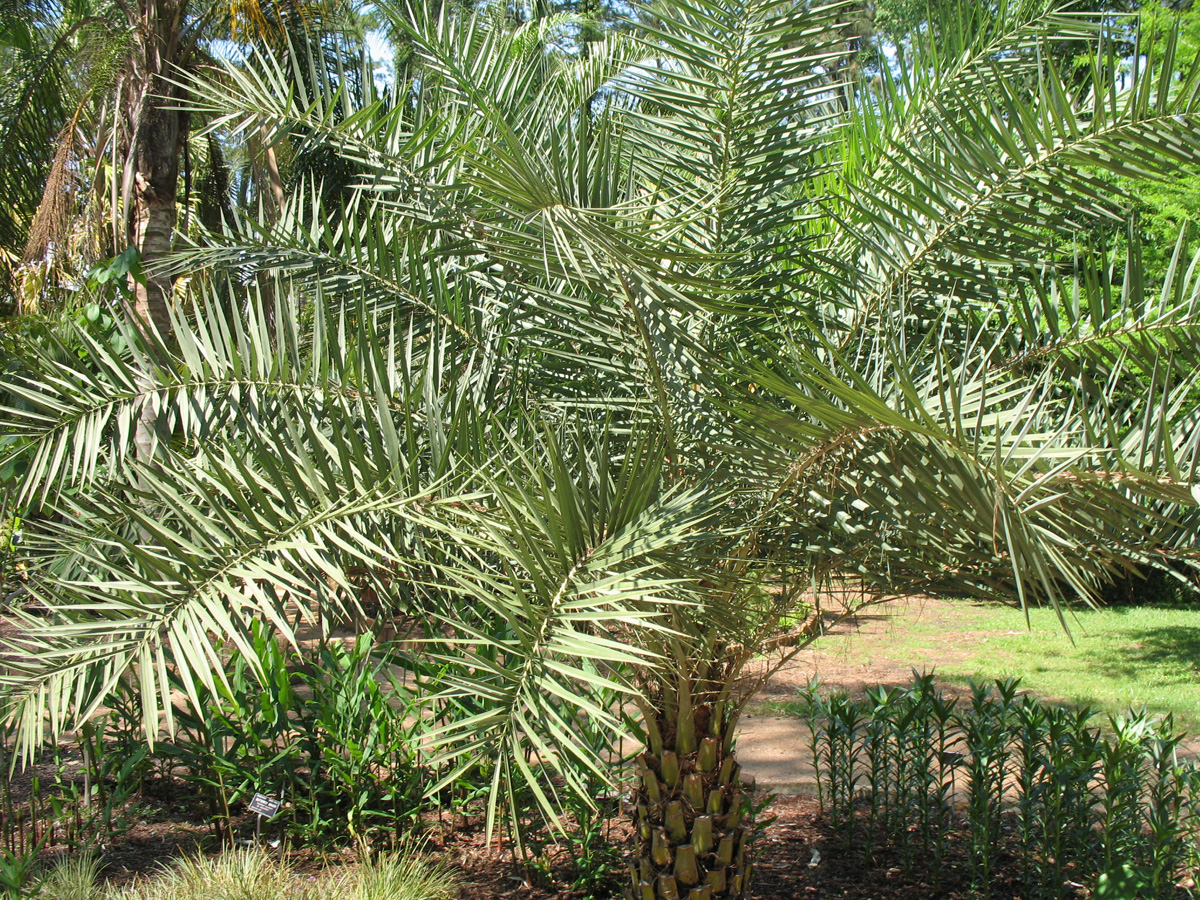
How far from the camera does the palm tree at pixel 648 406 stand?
5.18ft

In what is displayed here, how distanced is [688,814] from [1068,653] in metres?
6.38

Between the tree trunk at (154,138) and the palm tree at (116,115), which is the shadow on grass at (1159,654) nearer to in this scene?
the palm tree at (116,115)

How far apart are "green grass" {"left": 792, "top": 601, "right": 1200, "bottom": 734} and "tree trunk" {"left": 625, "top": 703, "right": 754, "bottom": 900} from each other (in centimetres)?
353

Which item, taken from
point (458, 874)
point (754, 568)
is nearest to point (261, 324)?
point (754, 568)

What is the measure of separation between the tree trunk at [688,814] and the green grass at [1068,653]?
11.6 feet

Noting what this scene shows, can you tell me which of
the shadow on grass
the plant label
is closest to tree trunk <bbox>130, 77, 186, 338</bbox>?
the plant label

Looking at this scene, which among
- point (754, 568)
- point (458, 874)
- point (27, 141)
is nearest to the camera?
point (754, 568)

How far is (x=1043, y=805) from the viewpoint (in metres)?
3.30

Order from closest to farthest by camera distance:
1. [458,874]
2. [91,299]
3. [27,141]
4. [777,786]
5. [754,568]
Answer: [754,568] < [458,874] < [777,786] < [91,299] < [27,141]

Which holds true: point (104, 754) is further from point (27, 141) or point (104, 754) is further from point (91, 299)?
point (27, 141)

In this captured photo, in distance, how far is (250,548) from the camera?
168 centimetres

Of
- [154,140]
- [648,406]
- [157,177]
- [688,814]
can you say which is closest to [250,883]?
[688,814]

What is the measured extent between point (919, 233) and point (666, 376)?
874 millimetres

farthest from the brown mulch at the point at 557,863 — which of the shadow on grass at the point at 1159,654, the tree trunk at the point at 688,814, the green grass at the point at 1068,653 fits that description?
the shadow on grass at the point at 1159,654
